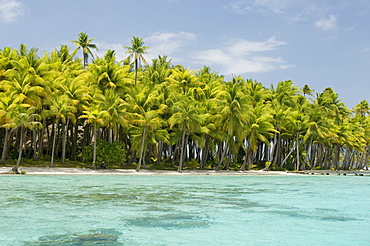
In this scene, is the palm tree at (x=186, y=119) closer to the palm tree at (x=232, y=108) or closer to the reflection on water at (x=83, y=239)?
the palm tree at (x=232, y=108)

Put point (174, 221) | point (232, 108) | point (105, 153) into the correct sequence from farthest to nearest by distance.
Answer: point (232, 108) → point (105, 153) → point (174, 221)

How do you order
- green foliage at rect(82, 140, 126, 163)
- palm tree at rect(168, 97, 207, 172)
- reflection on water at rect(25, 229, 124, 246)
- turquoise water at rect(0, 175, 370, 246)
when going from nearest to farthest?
reflection on water at rect(25, 229, 124, 246), turquoise water at rect(0, 175, 370, 246), green foliage at rect(82, 140, 126, 163), palm tree at rect(168, 97, 207, 172)

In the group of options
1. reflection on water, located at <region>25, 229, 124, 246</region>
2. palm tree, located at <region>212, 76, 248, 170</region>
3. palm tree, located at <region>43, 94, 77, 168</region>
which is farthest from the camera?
palm tree, located at <region>212, 76, 248, 170</region>

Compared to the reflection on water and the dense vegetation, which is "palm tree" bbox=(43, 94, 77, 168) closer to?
the dense vegetation

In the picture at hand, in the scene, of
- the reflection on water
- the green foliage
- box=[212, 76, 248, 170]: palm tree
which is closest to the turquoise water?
the reflection on water

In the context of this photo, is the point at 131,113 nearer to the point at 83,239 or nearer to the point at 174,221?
the point at 174,221

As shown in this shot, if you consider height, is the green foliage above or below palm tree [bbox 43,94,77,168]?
below

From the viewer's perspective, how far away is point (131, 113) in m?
38.2

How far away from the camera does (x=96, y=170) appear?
120 ft

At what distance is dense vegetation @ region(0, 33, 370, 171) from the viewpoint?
35.8 meters

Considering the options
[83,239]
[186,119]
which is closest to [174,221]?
[83,239]

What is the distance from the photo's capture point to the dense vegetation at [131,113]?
118ft

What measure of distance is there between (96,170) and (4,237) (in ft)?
92.4

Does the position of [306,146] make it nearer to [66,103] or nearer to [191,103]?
[191,103]
